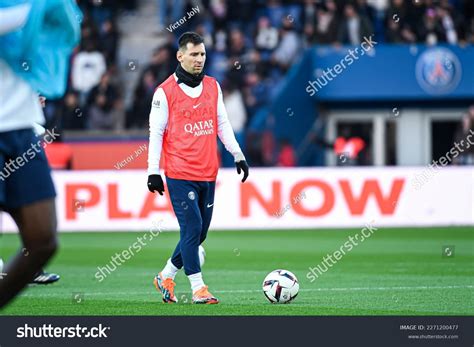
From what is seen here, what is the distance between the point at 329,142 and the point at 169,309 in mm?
18988

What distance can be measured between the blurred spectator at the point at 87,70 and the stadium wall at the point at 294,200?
4580mm

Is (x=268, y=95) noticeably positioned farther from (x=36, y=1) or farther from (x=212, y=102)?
(x=36, y=1)

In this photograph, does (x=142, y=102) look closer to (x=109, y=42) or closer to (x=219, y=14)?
(x=109, y=42)

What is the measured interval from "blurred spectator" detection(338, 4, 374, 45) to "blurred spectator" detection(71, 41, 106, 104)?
574cm

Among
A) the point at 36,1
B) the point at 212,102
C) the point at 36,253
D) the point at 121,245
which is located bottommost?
the point at 121,245

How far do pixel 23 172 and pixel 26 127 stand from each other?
11.0 inches

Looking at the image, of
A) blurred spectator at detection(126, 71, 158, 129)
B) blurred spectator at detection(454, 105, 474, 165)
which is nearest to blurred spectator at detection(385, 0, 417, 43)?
blurred spectator at detection(454, 105, 474, 165)

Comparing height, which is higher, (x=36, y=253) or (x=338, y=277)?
(x=36, y=253)

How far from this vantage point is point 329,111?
102 feet

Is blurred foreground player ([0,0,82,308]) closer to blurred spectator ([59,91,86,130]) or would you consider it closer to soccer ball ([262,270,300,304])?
soccer ball ([262,270,300,304])

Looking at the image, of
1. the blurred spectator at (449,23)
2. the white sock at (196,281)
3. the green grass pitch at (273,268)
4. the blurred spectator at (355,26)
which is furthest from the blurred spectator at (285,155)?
the white sock at (196,281)

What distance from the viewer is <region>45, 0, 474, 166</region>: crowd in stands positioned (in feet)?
89.8

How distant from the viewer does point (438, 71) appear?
2975cm
